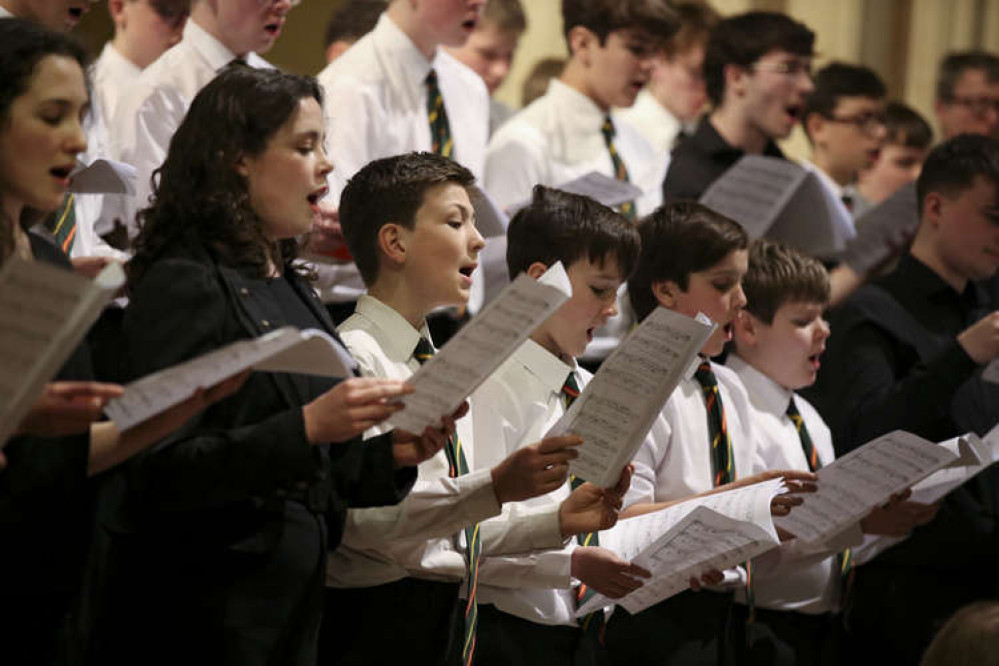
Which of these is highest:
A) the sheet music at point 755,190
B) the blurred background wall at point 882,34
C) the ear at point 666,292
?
the ear at point 666,292

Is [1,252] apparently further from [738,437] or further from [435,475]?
[738,437]

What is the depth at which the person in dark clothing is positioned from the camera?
3.96m

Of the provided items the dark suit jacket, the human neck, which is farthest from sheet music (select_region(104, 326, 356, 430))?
the human neck

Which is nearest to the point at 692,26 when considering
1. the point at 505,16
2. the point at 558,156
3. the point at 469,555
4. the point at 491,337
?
the point at 505,16

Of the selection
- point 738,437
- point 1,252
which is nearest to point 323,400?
point 1,252

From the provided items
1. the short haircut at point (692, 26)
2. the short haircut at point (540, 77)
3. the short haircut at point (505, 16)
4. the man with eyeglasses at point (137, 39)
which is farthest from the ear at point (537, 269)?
the short haircut at point (692, 26)

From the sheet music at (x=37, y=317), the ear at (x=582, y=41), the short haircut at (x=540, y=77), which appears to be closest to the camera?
the sheet music at (x=37, y=317)

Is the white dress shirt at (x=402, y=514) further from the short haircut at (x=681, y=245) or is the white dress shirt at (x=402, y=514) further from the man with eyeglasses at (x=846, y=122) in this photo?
the man with eyeglasses at (x=846, y=122)

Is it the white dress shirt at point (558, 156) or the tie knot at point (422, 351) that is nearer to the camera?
the tie knot at point (422, 351)

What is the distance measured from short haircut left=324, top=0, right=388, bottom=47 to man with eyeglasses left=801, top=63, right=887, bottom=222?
1811mm

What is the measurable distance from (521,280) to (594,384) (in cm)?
44

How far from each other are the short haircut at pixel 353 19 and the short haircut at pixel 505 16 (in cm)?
52

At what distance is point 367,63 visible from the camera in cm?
426

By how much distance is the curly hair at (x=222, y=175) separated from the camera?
8.25 feet
